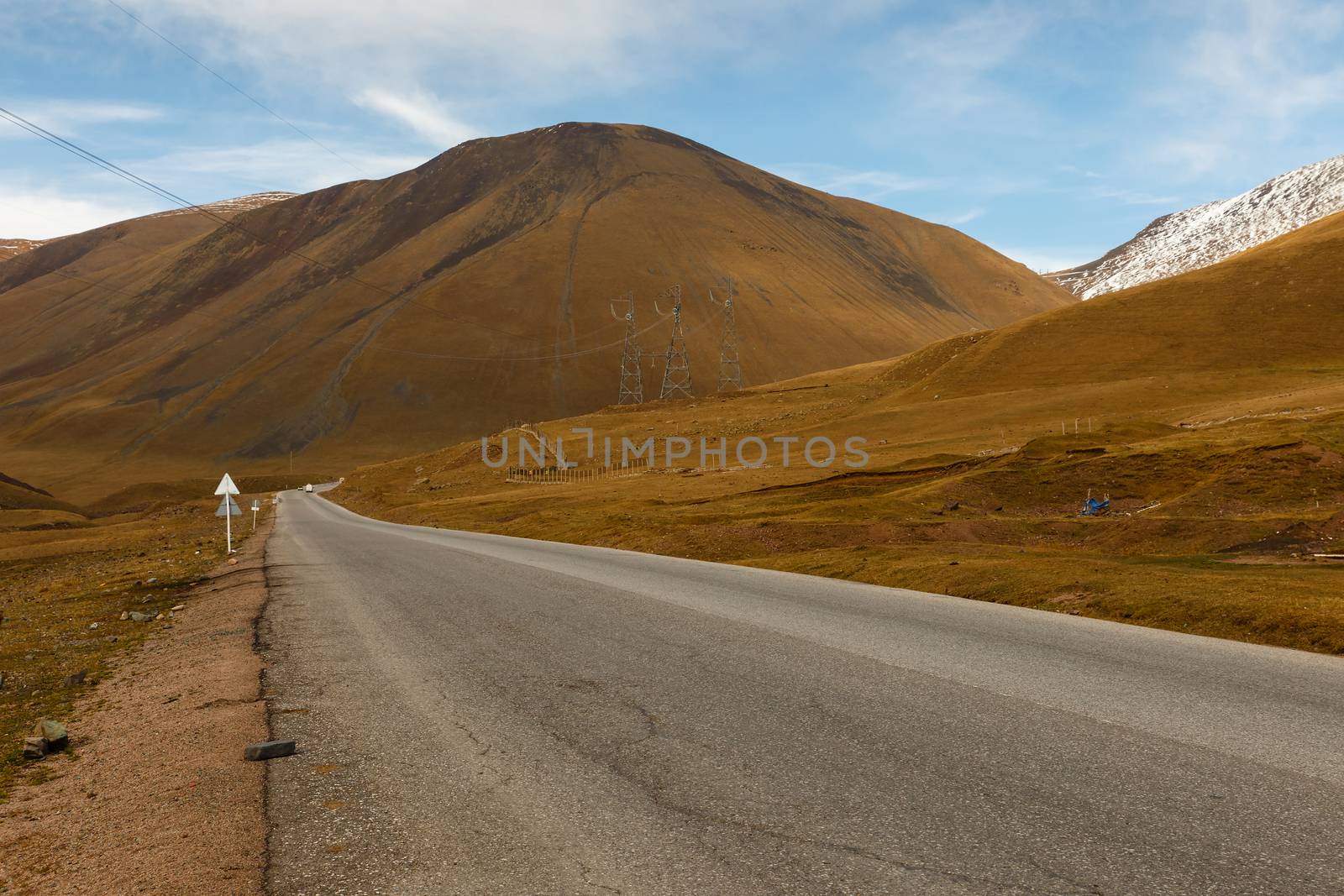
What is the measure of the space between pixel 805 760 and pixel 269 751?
4421mm

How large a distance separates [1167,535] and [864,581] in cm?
1021

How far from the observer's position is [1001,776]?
6535 mm

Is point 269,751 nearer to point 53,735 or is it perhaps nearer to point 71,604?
point 53,735

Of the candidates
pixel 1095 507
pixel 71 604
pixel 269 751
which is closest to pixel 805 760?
pixel 269 751

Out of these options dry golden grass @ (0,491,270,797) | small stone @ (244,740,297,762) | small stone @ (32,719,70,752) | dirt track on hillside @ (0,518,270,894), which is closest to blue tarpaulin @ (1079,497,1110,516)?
dry golden grass @ (0,491,270,797)

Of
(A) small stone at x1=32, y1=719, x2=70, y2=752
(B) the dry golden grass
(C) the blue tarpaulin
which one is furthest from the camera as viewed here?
(C) the blue tarpaulin

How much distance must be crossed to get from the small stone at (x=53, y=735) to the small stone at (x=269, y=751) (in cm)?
232

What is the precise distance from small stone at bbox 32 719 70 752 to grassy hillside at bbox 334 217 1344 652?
46.4 feet

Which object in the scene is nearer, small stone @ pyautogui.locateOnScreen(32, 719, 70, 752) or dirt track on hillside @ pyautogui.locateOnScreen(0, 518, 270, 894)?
dirt track on hillside @ pyautogui.locateOnScreen(0, 518, 270, 894)

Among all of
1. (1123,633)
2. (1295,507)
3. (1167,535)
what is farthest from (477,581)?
(1295,507)

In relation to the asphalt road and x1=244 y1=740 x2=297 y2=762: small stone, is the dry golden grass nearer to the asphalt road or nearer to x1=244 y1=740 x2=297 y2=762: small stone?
x1=244 y1=740 x2=297 y2=762: small stone

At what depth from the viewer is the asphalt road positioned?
17.2 feet

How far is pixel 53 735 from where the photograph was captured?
866 centimetres

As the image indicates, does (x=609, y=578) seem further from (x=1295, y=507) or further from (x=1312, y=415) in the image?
(x=1312, y=415)
